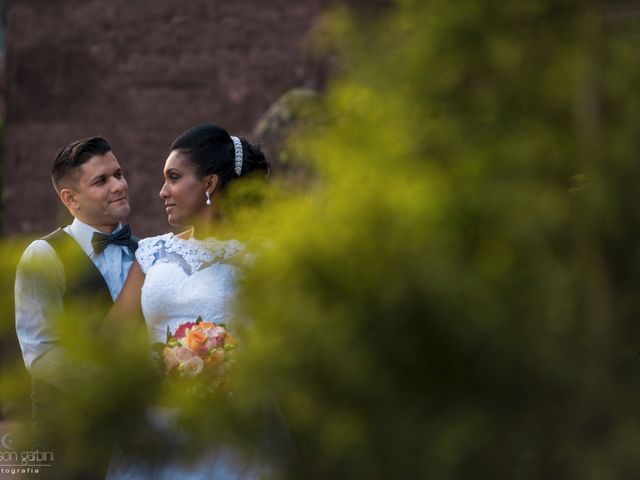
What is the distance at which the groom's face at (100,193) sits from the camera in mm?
4438

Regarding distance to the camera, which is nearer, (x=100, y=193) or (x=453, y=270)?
(x=453, y=270)

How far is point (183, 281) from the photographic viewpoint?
13.4 feet

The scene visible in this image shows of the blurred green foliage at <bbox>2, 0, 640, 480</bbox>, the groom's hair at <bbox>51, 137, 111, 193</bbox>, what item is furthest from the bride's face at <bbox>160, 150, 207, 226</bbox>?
the blurred green foliage at <bbox>2, 0, 640, 480</bbox>

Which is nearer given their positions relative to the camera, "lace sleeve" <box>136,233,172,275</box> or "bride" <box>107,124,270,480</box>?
"bride" <box>107,124,270,480</box>

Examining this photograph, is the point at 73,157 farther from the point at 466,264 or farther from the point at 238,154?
the point at 466,264

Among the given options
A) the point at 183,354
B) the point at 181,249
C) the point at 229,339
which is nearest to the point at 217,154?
the point at 181,249

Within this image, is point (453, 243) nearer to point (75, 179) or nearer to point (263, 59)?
point (75, 179)

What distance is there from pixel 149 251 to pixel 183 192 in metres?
0.28

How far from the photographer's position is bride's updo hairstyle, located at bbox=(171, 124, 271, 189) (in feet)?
13.7

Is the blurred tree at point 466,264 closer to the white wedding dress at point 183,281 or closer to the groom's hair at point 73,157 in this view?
Result: the white wedding dress at point 183,281

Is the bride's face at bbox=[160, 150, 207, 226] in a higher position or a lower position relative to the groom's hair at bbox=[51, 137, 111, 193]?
lower

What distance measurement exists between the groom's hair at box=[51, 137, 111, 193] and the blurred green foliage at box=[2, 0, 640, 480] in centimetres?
290

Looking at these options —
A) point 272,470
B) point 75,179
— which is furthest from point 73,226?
point 272,470

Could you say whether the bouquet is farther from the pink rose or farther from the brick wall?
the brick wall
